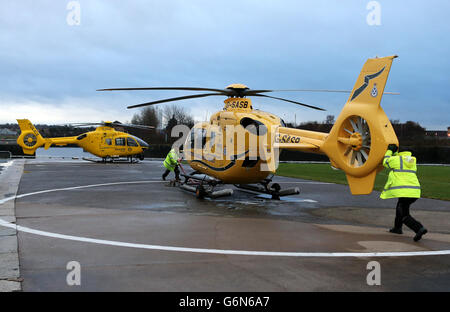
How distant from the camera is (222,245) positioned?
654 centimetres

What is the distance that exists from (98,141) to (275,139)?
2579 centimetres

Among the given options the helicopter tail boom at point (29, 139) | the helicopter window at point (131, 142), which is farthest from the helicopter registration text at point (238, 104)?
the helicopter tail boom at point (29, 139)

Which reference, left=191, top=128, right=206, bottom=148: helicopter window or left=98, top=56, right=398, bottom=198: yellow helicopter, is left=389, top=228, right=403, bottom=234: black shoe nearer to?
left=98, top=56, right=398, bottom=198: yellow helicopter

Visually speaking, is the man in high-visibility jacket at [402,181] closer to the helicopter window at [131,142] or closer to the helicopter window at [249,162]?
the helicopter window at [249,162]

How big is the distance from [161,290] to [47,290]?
129 cm

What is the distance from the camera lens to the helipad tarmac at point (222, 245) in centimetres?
475

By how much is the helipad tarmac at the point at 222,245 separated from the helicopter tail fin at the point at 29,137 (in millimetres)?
24783

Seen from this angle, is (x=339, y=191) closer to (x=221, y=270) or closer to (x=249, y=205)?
(x=249, y=205)

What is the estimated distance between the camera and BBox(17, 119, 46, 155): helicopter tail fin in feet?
111

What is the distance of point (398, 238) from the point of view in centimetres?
740

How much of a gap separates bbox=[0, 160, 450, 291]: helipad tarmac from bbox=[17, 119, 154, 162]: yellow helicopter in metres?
21.7

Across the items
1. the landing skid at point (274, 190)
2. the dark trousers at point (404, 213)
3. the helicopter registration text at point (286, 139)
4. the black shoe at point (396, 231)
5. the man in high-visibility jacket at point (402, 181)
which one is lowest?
the black shoe at point (396, 231)

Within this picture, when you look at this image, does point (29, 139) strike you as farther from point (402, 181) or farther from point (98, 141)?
point (402, 181)

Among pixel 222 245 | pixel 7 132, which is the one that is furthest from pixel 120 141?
pixel 7 132
